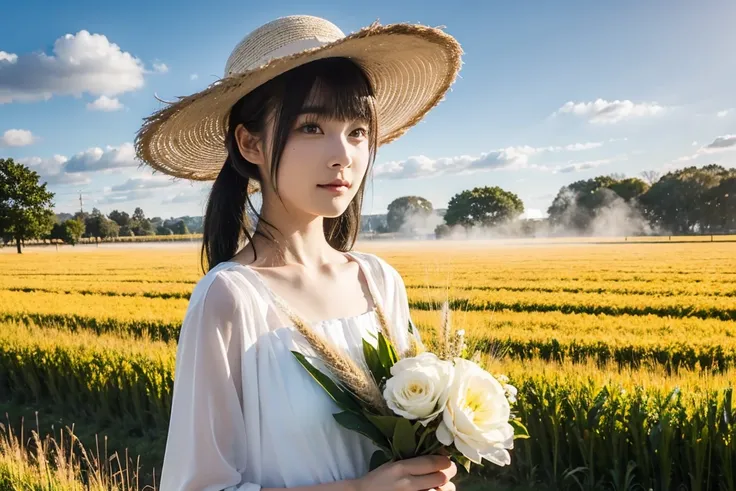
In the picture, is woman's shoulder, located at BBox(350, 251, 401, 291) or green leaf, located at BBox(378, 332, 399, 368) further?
woman's shoulder, located at BBox(350, 251, 401, 291)

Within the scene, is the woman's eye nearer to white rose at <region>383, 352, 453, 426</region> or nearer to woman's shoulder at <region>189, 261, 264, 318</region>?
woman's shoulder at <region>189, 261, 264, 318</region>

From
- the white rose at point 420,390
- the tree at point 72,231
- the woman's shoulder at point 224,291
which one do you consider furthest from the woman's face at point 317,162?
the tree at point 72,231

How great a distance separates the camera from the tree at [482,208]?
301 ft

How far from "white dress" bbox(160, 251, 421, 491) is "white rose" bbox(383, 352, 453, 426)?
0.21m

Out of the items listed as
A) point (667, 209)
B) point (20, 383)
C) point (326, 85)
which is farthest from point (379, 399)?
point (667, 209)

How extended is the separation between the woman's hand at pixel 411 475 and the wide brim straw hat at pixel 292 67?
1072 mm

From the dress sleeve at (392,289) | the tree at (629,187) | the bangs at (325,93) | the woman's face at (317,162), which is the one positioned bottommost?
the dress sleeve at (392,289)

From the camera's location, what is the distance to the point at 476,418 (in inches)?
54.1

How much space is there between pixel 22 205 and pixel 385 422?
4983 centimetres

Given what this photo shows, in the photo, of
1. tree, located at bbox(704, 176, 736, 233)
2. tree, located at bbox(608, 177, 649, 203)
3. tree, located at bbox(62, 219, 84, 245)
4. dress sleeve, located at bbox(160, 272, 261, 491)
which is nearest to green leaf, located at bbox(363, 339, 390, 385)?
dress sleeve, located at bbox(160, 272, 261, 491)

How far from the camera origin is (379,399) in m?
1.41

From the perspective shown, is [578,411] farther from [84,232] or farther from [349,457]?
[84,232]

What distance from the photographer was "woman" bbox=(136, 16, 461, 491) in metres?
1.49

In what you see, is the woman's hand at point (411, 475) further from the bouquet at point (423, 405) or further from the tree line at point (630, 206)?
the tree line at point (630, 206)
